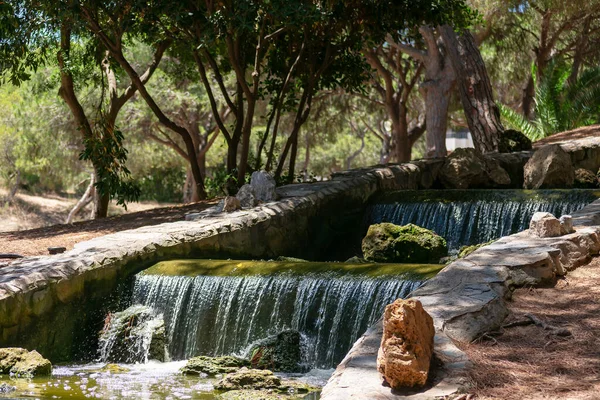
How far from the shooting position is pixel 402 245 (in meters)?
10.7

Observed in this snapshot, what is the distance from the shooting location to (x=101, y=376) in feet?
26.7

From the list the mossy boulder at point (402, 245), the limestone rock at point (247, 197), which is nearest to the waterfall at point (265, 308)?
the mossy boulder at point (402, 245)

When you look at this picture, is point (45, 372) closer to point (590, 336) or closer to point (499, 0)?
point (590, 336)

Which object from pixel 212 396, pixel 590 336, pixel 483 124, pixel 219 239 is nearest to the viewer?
pixel 590 336

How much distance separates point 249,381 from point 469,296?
202 centimetres

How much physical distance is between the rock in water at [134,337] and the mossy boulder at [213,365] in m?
0.99

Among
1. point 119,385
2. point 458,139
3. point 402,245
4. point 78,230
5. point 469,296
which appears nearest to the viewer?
point 469,296

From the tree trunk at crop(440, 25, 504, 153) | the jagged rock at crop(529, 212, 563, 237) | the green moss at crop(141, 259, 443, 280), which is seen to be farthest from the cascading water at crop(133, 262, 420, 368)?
the tree trunk at crop(440, 25, 504, 153)

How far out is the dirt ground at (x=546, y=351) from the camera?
4.96m

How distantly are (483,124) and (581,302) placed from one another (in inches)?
415

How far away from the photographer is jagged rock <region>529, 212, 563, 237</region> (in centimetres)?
804

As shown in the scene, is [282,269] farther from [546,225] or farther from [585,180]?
[585,180]

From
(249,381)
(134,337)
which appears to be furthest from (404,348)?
(134,337)

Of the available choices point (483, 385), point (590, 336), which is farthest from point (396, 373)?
point (590, 336)
